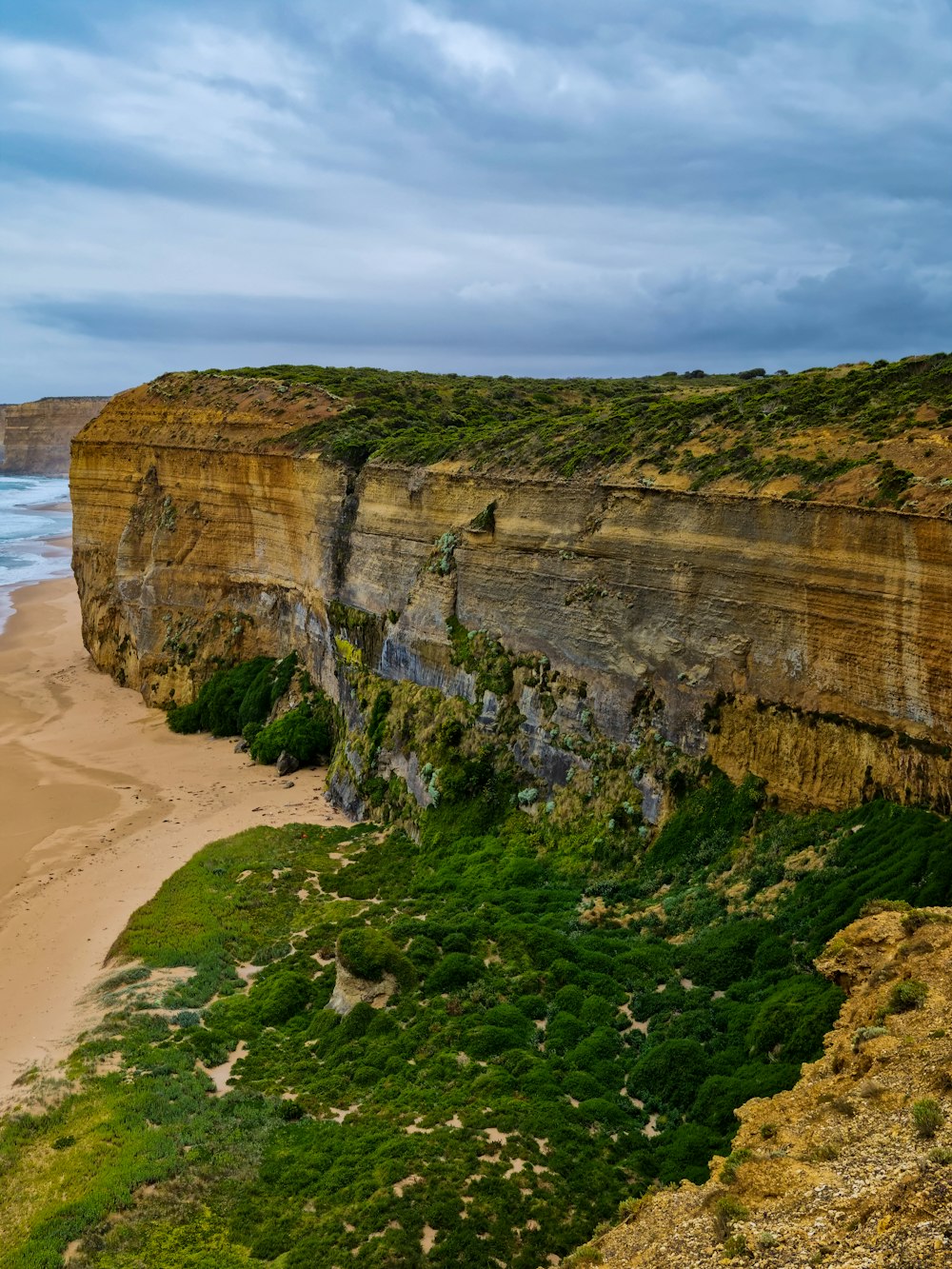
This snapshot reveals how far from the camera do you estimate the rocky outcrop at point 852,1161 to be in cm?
766

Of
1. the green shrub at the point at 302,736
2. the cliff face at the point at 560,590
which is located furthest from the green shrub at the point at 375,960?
the green shrub at the point at 302,736

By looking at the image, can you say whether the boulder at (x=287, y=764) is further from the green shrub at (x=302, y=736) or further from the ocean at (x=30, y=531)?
the ocean at (x=30, y=531)

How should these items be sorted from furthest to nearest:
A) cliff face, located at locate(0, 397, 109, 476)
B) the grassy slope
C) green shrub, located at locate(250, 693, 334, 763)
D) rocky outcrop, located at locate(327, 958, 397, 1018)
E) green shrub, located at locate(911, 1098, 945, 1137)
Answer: cliff face, located at locate(0, 397, 109, 476) → green shrub, located at locate(250, 693, 334, 763) → rocky outcrop, located at locate(327, 958, 397, 1018) → the grassy slope → green shrub, located at locate(911, 1098, 945, 1137)

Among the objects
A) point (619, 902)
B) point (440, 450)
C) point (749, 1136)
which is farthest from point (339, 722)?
point (749, 1136)

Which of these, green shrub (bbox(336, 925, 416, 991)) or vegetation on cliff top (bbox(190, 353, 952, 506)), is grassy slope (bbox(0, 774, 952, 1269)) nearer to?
green shrub (bbox(336, 925, 416, 991))

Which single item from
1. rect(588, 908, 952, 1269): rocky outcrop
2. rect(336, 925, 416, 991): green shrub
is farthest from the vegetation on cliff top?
rect(336, 925, 416, 991): green shrub

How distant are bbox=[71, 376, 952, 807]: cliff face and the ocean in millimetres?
20804

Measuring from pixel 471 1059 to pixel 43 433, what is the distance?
160524 mm

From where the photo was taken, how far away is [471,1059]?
16250 millimetres

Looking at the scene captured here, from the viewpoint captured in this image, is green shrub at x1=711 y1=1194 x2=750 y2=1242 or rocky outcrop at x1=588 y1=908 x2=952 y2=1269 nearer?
rocky outcrop at x1=588 y1=908 x2=952 y2=1269

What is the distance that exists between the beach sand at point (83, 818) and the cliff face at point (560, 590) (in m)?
3.58

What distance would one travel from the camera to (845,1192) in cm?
838

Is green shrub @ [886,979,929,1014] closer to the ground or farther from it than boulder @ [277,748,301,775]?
farther from it

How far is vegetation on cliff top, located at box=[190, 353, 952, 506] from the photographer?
19.0m
